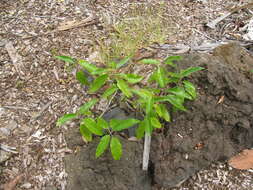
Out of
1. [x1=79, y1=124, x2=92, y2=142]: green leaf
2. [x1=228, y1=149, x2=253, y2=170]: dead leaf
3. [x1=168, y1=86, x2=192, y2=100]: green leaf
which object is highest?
[x1=168, y1=86, x2=192, y2=100]: green leaf

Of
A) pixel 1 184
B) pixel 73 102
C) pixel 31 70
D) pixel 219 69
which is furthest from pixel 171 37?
pixel 1 184

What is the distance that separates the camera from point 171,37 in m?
2.83

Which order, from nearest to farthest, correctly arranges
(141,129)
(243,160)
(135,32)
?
(141,129) < (243,160) < (135,32)

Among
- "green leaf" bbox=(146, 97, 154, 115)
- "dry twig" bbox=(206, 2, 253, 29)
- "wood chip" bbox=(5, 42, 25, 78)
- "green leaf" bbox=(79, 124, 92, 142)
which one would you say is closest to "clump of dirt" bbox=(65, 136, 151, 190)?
"green leaf" bbox=(79, 124, 92, 142)

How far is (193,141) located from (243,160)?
46cm

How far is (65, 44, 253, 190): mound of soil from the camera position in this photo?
172 cm

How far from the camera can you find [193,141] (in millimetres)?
1837

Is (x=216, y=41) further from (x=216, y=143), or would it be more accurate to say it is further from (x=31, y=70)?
(x=31, y=70)

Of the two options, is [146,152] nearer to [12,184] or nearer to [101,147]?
[101,147]

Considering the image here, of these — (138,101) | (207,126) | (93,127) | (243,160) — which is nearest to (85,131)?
(93,127)

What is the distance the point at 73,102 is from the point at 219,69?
1200 mm

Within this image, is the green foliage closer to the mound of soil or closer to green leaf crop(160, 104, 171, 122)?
green leaf crop(160, 104, 171, 122)

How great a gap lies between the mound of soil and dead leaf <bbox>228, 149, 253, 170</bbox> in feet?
0.16

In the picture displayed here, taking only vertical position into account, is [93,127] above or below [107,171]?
above
